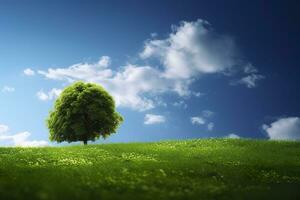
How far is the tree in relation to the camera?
230 ft

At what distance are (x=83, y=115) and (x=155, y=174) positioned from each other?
4449 cm

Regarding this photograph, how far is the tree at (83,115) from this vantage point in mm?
70125

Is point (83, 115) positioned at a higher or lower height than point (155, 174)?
higher

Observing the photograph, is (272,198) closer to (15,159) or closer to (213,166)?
(213,166)

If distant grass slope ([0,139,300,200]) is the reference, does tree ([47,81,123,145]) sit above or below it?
above

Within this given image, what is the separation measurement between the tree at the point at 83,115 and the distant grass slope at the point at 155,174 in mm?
24201

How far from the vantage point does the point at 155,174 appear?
27250 millimetres

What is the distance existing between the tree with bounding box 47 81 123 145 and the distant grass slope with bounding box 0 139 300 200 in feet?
79.4

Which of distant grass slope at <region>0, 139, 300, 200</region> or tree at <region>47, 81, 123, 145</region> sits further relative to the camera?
tree at <region>47, 81, 123, 145</region>

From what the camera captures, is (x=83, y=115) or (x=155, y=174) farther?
(x=83, y=115)

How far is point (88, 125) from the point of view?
70.5 meters

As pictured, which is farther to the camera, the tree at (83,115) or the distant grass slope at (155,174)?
the tree at (83,115)

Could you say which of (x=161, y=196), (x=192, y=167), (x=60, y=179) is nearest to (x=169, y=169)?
(x=192, y=167)

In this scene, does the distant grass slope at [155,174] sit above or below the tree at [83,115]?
below
